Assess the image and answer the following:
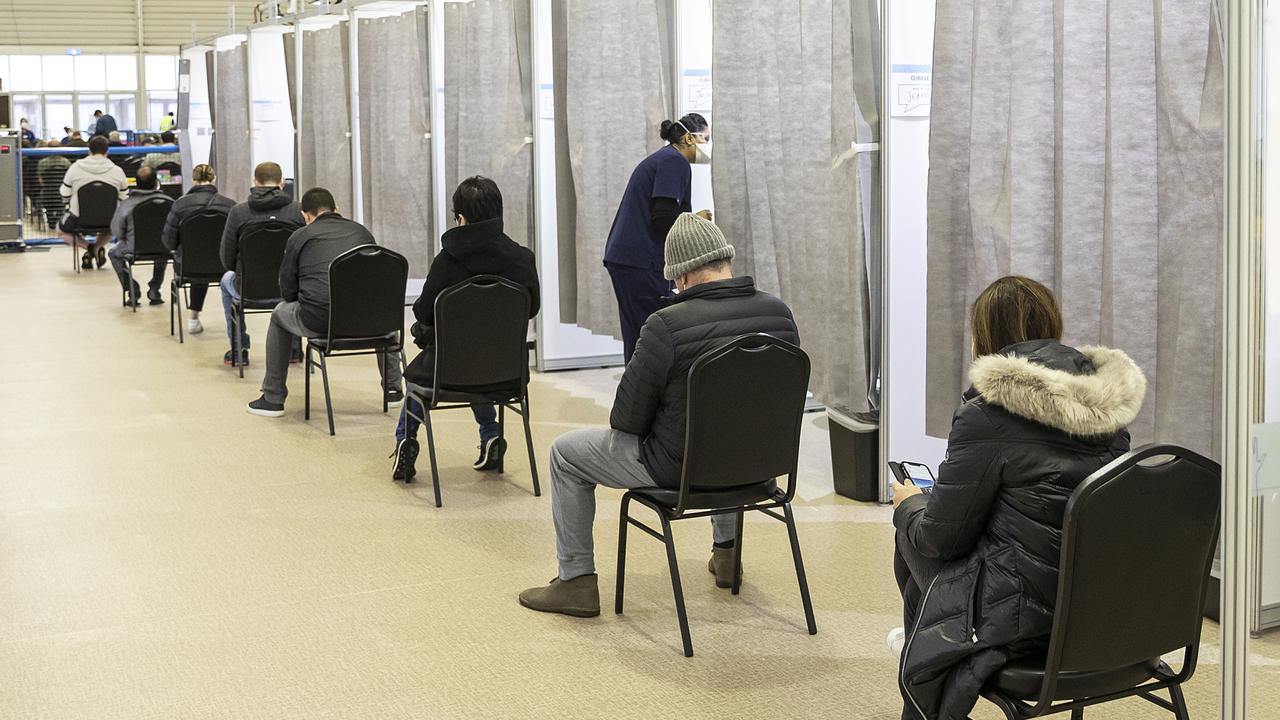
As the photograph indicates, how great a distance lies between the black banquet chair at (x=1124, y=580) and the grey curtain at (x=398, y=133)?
22.9 ft

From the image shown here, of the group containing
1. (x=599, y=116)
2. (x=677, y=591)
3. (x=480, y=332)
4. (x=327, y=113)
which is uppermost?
(x=327, y=113)

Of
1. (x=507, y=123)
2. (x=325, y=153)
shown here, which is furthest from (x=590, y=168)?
(x=325, y=153)

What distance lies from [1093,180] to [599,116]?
11.2 feet

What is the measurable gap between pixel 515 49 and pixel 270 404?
2.42m

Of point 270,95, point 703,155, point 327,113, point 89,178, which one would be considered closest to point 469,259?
point 703,155

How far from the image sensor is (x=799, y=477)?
16.3 feet

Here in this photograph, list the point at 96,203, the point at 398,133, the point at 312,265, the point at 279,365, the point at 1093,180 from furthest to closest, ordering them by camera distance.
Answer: the point at 96,203, the point at 398,133, the point at 279,365, the point at 312,265, the point at 1093,180

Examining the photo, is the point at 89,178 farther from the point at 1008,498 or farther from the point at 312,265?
the point at 1008,498

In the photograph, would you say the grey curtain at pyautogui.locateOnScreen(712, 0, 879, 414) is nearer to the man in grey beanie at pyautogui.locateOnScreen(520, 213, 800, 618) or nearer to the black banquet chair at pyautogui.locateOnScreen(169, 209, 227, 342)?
the man in grey beanie at pyautogui.locateOnScreen(520, 213, 800, 618)

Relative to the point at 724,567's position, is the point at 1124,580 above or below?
above

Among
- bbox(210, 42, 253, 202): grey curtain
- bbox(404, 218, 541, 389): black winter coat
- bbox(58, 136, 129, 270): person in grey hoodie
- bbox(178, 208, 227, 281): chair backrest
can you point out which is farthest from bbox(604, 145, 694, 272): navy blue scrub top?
bbox(210, 42, 253, 202): grey curtain

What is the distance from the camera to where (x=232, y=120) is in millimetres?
13117

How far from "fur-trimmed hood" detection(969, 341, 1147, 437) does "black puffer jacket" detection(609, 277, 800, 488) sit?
40.9 inches

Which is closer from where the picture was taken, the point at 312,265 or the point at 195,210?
the point at 312,265
